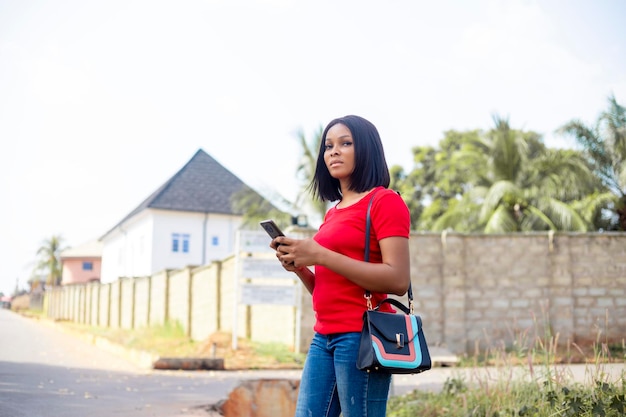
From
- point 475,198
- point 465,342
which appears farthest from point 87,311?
point 465,342

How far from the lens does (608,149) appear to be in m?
27.0

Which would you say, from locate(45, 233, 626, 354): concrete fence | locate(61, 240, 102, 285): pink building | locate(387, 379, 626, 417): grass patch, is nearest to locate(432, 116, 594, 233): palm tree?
locate(45, 233, 626, 354): concrete fence

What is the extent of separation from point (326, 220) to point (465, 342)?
11912mm

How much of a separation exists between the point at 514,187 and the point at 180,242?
80.4 feet

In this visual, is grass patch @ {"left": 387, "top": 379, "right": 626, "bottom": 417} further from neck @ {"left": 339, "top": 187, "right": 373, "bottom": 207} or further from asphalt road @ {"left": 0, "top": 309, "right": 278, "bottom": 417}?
neck @ {"left": 339, "top": 187, "right": 373, "bottom": 207}

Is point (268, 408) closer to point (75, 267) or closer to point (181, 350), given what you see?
point (181, 350)

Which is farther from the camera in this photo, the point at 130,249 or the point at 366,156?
the point at 130,249

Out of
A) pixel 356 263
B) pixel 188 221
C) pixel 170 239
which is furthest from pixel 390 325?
pixel 188 221

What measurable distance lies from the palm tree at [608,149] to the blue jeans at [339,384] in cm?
2538

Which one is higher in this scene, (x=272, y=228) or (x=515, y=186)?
(x=515, y=186)

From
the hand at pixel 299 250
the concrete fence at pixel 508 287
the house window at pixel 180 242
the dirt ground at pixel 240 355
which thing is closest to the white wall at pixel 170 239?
the house window at pixel 180 242

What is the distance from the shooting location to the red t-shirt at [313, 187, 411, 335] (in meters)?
2.48

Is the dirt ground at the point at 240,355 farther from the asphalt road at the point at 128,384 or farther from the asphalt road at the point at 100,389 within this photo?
the asphalt road at the point at 100,389

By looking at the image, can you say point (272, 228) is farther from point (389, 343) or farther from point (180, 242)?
point (180, 242)
